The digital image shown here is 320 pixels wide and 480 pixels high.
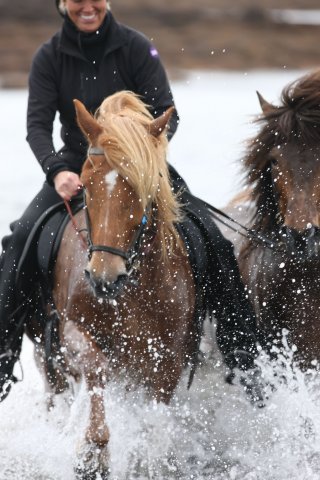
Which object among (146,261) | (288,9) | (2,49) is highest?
(288,9)

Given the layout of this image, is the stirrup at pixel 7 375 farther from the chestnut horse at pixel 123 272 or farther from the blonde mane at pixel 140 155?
the blonde mane at pixel 140 155

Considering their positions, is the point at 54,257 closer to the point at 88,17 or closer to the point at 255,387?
the point at 88,17

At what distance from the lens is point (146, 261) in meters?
5.14

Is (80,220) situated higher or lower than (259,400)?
higher

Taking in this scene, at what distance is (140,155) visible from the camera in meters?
4.82

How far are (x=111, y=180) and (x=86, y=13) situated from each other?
1434 mm

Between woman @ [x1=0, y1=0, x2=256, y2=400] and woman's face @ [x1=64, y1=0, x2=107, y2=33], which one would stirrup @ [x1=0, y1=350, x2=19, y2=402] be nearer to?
woman @ [x1=0, y1=0, x2=256, y2=400]

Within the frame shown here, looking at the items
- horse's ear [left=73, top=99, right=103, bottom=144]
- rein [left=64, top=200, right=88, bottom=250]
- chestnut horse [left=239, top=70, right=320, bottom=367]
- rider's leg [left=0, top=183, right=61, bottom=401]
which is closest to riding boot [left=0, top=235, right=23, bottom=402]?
rider's leg [left=0, top=183, right=61, bottom=401]

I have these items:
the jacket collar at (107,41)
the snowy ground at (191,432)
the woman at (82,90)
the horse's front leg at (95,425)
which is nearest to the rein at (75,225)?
the woman at (82,90)

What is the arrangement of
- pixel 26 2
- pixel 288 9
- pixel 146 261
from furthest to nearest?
1. pixel 288 9
2. pixel 26 2
3. pixel 146 261

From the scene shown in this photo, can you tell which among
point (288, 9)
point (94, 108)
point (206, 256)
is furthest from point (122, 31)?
point (288, 9)

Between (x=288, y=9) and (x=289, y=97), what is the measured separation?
155 feet

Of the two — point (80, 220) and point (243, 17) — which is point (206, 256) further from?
point (243, 17)

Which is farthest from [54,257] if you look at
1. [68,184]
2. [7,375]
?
[7,375]
